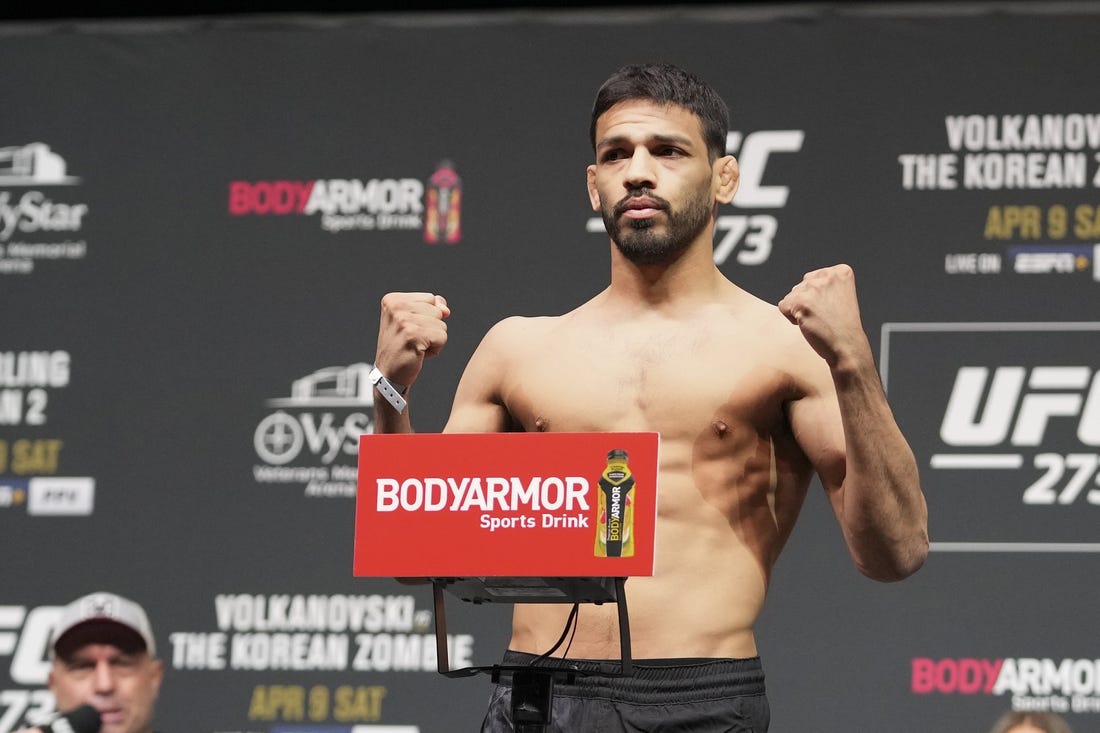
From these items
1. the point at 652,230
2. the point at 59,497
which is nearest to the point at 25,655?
the point at 59,497

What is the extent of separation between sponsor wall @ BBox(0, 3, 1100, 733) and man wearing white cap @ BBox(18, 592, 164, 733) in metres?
0.31

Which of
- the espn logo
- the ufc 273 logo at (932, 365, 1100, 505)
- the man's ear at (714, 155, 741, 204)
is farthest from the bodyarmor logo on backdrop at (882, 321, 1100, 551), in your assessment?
the espn logo

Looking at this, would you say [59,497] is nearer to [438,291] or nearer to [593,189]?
[438,291]

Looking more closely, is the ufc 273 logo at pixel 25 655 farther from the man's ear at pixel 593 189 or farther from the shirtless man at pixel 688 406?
the man's ear at pixel 593 189

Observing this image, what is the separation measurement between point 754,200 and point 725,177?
4.91ft

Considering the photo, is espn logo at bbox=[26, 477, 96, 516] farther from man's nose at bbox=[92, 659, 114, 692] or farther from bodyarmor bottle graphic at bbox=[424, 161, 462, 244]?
bodyarmor bottle graphic at bbox=[424, 161, 462, 244]

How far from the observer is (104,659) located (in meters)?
3.49

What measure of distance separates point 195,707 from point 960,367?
1865mm

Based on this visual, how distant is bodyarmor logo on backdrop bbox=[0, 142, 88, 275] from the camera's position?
4047 mm

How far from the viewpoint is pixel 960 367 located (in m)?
3.68

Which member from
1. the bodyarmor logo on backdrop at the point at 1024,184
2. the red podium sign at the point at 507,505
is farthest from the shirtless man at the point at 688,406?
the bodyarmor logo on backdrop at the point at 1024,184

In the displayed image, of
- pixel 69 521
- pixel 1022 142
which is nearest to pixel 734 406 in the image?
pixel 1022 142

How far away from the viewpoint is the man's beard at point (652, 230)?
2.25 meters

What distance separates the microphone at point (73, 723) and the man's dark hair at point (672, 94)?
102 cm
